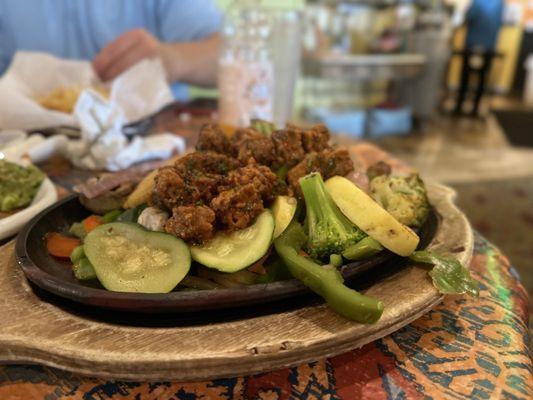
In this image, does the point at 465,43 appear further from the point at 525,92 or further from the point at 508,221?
the point at 508,221

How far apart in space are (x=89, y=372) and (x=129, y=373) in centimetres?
6

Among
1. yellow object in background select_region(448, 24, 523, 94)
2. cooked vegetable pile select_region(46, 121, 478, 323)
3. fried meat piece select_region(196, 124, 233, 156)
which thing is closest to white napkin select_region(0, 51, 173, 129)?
fried meat piece select_region(196, 124, 233, 156)

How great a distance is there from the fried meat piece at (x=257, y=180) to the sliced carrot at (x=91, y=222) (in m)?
0.32

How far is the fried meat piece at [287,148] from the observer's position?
3.52 feet

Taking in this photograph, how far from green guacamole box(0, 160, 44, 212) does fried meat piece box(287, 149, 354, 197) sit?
76cm

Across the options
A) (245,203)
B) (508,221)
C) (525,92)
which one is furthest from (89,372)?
(525,92)

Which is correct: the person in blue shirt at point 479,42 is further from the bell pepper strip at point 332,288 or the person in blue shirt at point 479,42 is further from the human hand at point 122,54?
the bell pepper strip at point 332,288

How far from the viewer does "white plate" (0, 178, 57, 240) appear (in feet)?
3.51

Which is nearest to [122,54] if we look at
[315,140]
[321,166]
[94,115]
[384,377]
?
[94,115]

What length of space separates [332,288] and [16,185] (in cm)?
100

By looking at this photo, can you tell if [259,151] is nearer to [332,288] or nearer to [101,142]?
[332,288]

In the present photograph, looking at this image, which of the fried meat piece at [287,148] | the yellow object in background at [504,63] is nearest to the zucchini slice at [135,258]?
the fried meat piece at [287,148]

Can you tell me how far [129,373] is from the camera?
2.09 feet

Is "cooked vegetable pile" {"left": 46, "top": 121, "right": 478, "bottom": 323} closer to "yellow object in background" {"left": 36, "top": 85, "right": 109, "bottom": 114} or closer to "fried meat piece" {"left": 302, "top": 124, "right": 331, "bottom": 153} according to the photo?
"fried meat piece" {"left": 302, "top": 124, "right": 331, "bottom": 153}
